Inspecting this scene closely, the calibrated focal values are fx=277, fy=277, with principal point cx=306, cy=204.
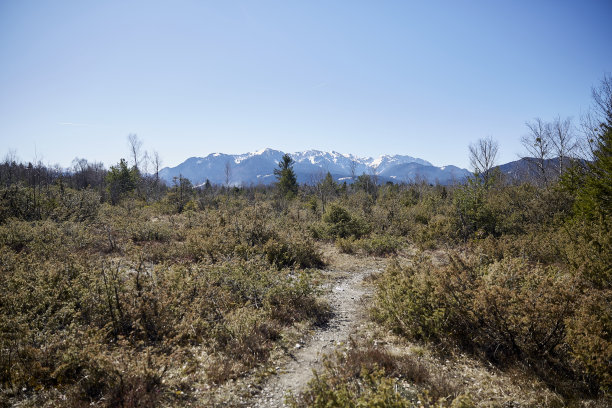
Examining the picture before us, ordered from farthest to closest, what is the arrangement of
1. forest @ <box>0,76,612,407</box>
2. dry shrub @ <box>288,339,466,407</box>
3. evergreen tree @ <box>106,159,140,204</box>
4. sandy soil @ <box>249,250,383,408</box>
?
evergreen tree @ <box>106,159,140,204</box> → sandy soil @ <box>249,250,383,408</box> → forest @ <box>0,76,612,407</box> → dry shrub @ <box>288,339,466,407</box>

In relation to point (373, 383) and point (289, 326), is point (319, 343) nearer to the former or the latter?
point (289, 326)

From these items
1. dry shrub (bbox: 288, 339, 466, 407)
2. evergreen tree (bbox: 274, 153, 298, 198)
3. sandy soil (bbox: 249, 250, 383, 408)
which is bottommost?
sandy soil (bbox: 249, 250, 383, 408)

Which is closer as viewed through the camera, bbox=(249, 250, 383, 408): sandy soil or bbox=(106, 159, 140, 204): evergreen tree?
bbox=(249, 250, 383, 408): sandy soil

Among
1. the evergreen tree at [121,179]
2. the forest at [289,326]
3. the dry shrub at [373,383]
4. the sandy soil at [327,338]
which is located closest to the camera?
the dry shrub at [373,383]

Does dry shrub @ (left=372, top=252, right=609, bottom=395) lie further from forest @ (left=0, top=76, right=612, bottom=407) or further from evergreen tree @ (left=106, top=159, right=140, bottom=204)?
evergreen tree @ (left=106, top=159, right=140, bottom=204)

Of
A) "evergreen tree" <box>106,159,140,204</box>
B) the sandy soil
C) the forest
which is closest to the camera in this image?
the forest

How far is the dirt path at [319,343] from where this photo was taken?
4.49 m

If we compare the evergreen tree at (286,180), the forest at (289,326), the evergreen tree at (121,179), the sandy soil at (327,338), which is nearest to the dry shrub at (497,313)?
the forest at (289,326)

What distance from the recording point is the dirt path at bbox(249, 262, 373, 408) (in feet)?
14.7

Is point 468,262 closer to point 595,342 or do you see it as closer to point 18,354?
point 595,342

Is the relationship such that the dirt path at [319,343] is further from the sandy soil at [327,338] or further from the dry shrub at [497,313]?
the dry shrub at [497,313]

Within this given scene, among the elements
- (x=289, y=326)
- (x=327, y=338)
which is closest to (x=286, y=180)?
(x=289, y=326)

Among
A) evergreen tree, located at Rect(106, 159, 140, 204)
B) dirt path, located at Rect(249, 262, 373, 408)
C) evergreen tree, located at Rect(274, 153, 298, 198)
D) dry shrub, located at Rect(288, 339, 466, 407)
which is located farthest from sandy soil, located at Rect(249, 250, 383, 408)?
evergreen tree, located at Rect(106, 159, 140, 204)

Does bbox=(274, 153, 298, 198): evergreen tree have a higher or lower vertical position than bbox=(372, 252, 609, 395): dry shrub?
higher
